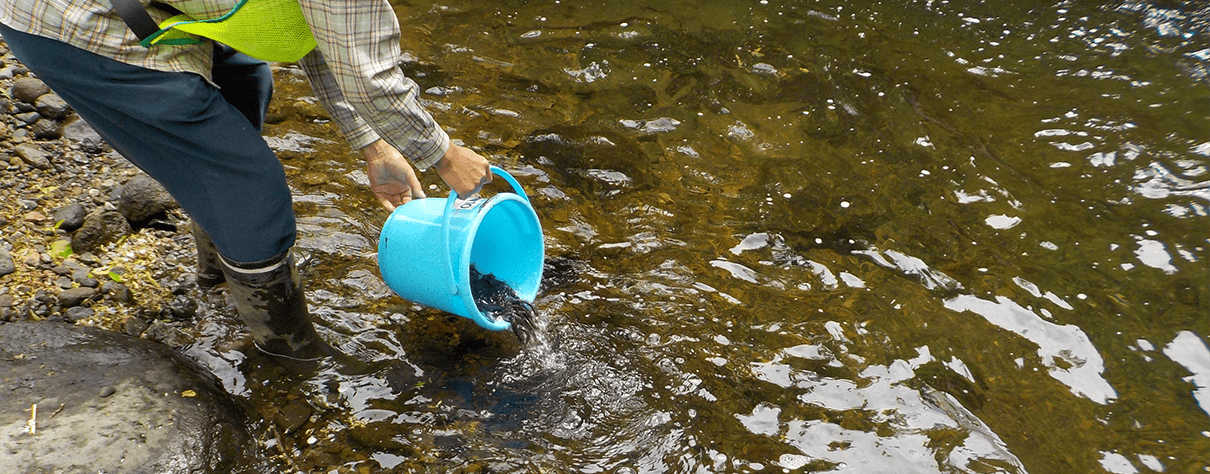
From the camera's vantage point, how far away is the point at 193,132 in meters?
2.04

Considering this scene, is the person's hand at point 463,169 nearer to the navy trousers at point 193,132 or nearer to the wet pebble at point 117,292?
the navy trousers at point 193,132

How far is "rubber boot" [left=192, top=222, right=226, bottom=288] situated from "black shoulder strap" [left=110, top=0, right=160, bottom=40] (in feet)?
3.76

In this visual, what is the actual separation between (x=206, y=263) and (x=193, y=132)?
113cm

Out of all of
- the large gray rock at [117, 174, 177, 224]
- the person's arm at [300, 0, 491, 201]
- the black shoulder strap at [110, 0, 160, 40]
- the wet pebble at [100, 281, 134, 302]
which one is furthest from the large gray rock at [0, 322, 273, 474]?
the black shoulder strap at [110, 0, 160, 40]

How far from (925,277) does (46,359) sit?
3.06 metres

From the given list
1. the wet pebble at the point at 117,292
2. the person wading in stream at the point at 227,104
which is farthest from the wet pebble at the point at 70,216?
the person wading in stream at the point at 227,104

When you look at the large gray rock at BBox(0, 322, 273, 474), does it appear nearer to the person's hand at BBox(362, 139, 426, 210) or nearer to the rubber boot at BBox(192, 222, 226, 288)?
the rubber boot at BBox(192, 222, 226, 288)

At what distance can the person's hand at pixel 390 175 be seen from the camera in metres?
2.62

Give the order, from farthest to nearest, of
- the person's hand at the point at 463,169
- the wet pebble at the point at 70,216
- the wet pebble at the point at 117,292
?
the wet pebble at the point at 70,216
the wet pebble at the point at 117,292
the person's hand at the point at 463,169

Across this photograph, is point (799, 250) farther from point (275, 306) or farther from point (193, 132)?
point (193, 132)

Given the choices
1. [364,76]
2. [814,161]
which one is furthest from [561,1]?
[364,76]

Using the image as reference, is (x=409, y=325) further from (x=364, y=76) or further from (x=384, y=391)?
(x=364, y=76)

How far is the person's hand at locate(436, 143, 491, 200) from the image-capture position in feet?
7.43

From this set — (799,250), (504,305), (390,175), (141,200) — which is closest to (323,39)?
(390,175)
